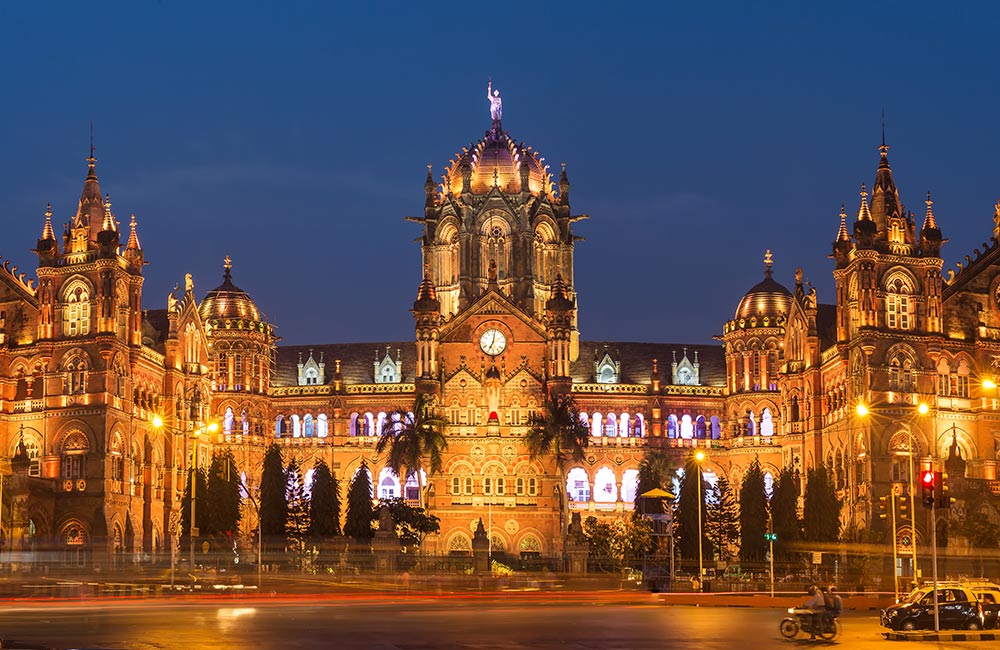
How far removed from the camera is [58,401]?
11606 centimetres

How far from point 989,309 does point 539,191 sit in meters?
48.3

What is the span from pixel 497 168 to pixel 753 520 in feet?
178

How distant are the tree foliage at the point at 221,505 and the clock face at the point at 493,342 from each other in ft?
99.4

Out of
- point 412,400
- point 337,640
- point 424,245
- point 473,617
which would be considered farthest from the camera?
point 424,245

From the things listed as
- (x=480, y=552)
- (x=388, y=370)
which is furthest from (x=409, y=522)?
(x=388, y=370)

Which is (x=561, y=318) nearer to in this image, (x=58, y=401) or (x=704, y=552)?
(x=704, y=552)

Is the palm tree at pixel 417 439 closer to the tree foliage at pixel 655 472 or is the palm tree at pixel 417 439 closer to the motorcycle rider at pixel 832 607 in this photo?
the tree foliage at pixel 655 472

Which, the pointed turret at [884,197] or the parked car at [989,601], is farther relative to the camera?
the pointed turret at [884,197]

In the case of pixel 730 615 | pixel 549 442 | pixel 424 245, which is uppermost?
pixel 424 245

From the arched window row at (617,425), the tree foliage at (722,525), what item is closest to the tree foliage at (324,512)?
the tree foliage at (722,525)

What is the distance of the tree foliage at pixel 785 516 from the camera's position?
107562mm

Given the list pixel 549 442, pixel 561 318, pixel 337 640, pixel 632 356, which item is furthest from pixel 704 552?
pixel 337 640

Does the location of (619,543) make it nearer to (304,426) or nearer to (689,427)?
(689,427)

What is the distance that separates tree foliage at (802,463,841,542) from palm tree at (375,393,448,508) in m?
33.6
